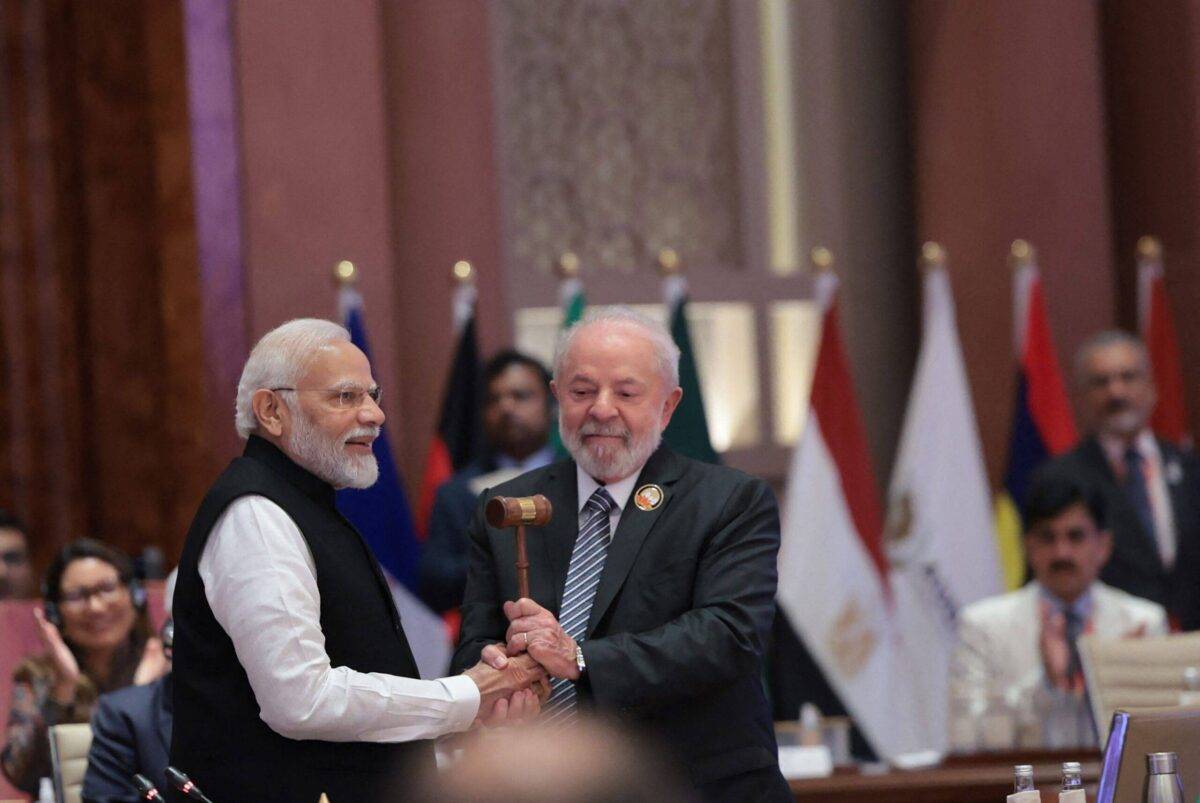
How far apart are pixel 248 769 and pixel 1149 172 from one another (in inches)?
239

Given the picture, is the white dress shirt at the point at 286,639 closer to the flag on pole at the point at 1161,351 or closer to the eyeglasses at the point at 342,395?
the eyeglasses at the point at 342,395

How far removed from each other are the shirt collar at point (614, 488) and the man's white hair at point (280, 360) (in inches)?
23.3

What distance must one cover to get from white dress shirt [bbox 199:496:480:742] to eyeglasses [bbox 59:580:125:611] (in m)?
2.10

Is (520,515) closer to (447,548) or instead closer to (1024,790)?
(1024,790)

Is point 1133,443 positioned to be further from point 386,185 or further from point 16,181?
point 16,181

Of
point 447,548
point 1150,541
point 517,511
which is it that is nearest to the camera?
point 517,511

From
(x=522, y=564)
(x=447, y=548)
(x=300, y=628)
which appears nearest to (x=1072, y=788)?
(x=522, y=564)

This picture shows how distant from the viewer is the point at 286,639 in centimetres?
325

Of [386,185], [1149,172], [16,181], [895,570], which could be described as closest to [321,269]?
[386,185]

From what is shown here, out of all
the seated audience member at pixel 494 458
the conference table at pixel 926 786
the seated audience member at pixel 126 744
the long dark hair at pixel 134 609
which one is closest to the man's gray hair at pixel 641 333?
the seated audience member at pixel 126 744

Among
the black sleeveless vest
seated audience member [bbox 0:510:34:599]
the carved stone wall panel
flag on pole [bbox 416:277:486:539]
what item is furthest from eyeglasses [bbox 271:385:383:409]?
the carved stone wall panel

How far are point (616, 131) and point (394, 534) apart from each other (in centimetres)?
250

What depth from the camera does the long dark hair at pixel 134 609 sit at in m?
5.38

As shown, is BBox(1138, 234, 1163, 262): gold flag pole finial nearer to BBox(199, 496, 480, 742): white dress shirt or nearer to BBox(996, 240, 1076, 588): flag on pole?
BBox(996, 240, 1076, 588): flag on pole
